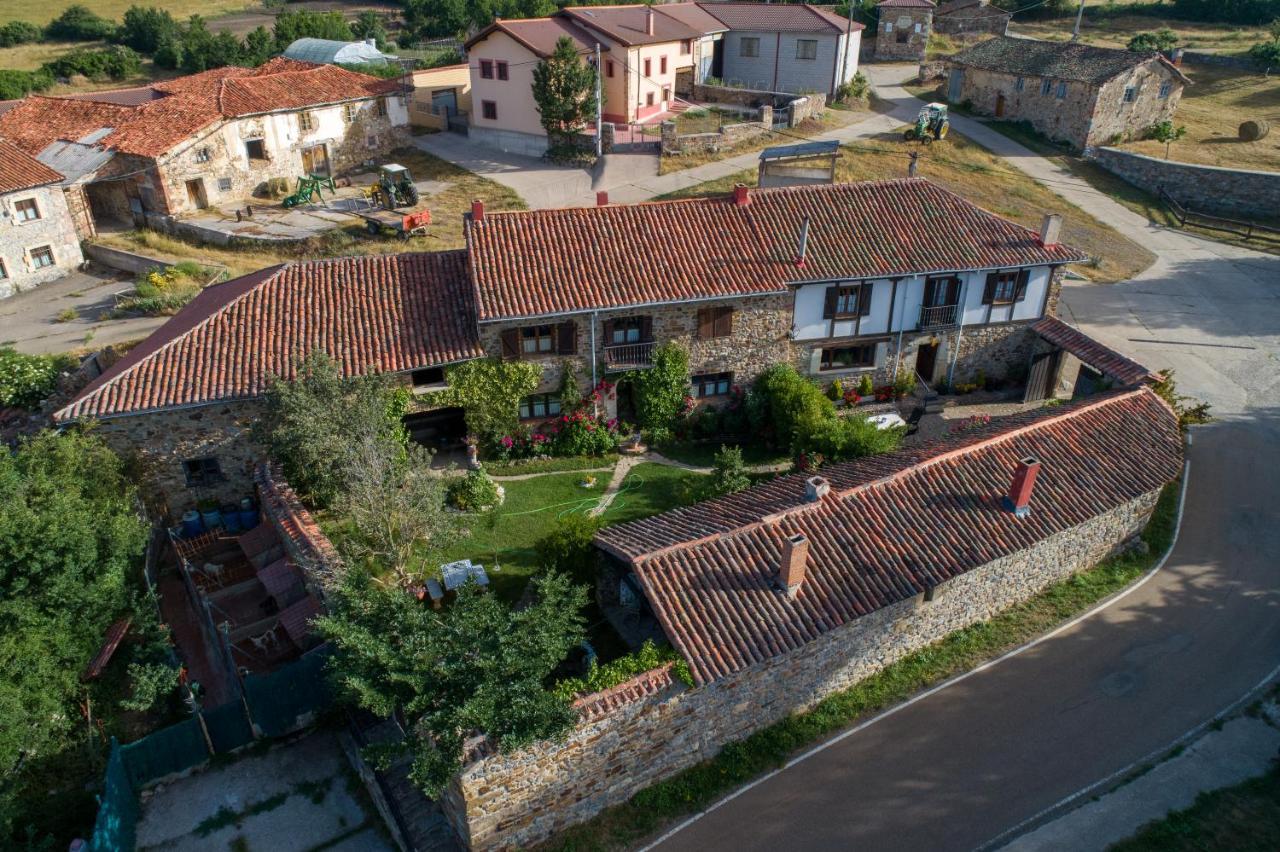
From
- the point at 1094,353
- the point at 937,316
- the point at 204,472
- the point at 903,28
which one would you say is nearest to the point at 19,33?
the point at 204,472

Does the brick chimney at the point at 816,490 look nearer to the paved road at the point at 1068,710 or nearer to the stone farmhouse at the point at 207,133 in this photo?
the paved road at the point at 1068,710

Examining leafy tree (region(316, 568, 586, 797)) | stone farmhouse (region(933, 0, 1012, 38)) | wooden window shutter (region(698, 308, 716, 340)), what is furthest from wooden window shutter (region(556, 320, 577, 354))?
stone farmhouse (region(933, 0, 1012, 38))

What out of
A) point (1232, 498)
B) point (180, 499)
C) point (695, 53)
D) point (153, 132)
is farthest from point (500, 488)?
point (695, 53)

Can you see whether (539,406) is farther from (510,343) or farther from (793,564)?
(793,564)

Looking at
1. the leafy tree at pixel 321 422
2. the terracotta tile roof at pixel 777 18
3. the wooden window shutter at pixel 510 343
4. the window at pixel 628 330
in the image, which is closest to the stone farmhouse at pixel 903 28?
the terracotta tile roof at pixel 777 18

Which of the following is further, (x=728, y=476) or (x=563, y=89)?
(x=563, y=89)

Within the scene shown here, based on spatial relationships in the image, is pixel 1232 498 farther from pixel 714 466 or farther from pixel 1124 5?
pixel 1124 5

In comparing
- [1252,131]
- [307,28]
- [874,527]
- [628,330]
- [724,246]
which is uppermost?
[307,28]
